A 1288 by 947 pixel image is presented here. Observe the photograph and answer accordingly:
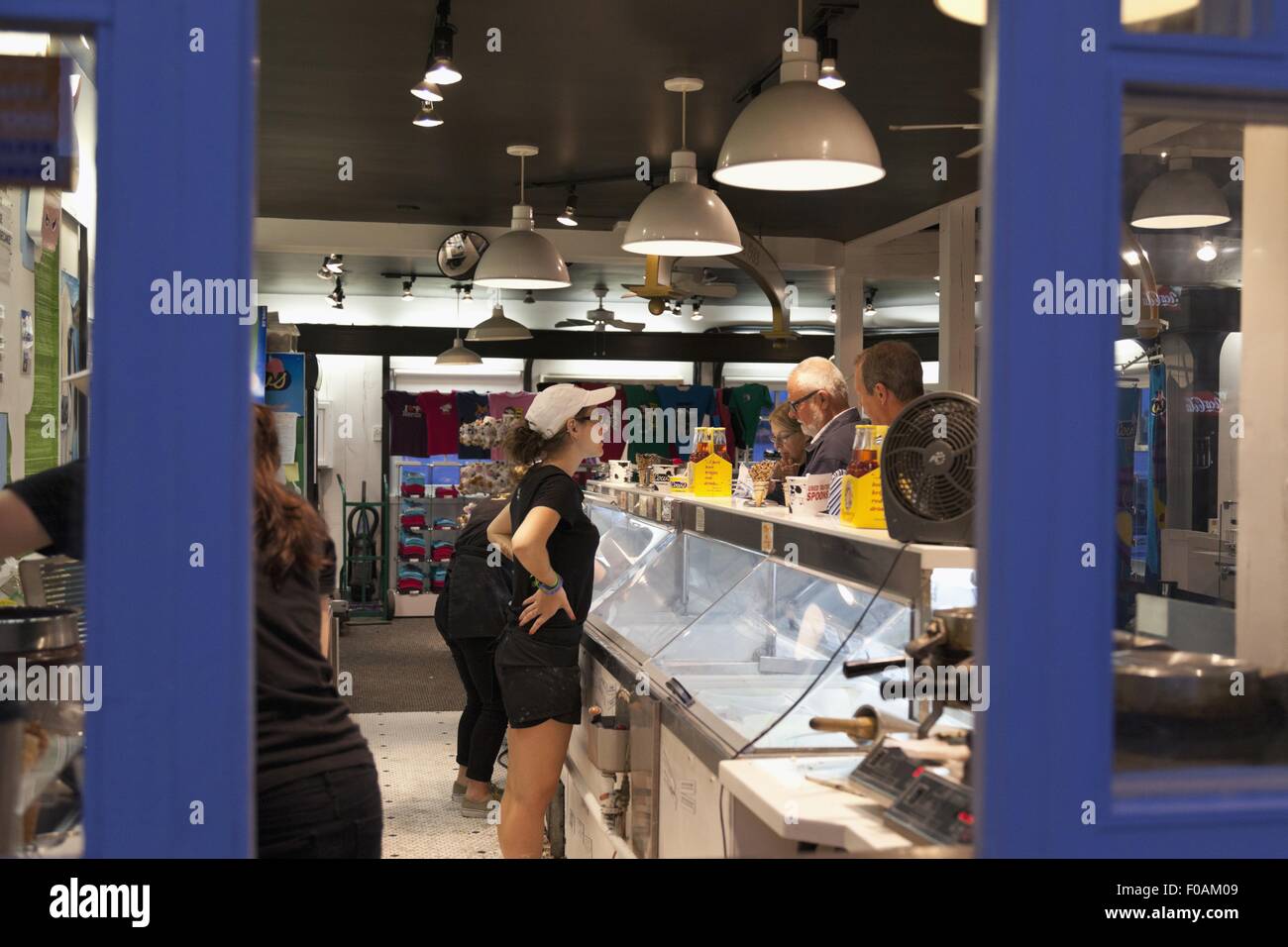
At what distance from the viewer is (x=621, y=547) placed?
20.8 ft

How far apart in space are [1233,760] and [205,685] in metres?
1.28

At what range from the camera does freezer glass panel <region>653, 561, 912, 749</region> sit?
3.11 metres

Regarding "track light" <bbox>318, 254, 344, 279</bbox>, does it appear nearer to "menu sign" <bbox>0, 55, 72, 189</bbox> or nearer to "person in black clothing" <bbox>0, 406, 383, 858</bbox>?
"person in black clothing" <bbox>0, 406, 383, 858</bbox>

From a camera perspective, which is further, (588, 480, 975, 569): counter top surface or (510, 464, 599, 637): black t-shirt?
(510, 464, 599, 637): black t-shirt

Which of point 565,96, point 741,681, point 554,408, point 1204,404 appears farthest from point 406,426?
point 1204,404

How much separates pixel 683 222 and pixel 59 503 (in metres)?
3.44

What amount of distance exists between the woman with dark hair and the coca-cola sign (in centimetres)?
160

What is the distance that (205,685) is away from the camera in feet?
4.57

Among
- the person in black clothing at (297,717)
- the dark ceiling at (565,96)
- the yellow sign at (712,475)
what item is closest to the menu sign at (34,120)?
the person in black clothing at (297,717)

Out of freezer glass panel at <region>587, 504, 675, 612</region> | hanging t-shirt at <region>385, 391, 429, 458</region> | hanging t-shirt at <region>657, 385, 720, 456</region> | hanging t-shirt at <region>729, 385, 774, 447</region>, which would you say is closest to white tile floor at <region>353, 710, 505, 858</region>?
freezer glass panel at <region>587, 504, 675, 612</region>

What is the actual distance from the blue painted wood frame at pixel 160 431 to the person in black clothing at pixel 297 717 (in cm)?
89

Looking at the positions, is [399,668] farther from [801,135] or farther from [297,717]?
[297,717]
